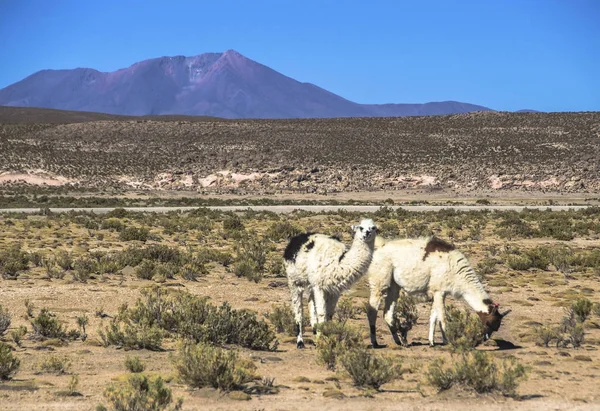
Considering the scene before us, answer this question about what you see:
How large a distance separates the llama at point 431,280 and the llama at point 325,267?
1.53 feet

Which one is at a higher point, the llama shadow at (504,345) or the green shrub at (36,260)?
the llama shadow at (504,345)

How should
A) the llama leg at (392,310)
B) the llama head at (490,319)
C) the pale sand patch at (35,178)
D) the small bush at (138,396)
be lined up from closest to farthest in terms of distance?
the small bush at (138,396) < the llama head at (490,319) < the llama leg at (392,310) < the pale sand patch at (35,178)

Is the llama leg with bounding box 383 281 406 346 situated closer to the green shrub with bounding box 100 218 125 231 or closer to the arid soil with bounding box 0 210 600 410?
the arid soil with bounding box 0 210 600 410

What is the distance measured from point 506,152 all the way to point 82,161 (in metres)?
44.1

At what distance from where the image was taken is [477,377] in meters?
7.87

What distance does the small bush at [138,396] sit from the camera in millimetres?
6852

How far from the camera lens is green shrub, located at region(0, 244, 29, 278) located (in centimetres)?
1686

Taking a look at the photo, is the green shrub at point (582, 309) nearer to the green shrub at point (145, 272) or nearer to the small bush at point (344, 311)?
the small bush at point (344, 311)

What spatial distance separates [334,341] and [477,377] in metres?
1.85

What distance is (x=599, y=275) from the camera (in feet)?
59.3

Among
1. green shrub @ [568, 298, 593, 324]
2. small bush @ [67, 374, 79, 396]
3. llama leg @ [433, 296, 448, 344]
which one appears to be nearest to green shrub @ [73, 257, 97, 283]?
small bush @ [67, 374, 79, 396]

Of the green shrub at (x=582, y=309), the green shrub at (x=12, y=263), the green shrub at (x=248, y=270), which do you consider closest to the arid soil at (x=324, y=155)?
the green shrub at (x=12, y=263)

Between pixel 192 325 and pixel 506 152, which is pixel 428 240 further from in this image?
pixel 506 152

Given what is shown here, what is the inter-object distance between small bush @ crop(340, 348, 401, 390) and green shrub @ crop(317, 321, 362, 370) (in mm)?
365
